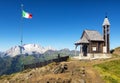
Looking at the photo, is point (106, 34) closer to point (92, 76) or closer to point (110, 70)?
point (110, 70)

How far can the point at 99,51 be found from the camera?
8062cm

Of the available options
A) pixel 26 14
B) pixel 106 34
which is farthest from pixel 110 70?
pixel 26 14

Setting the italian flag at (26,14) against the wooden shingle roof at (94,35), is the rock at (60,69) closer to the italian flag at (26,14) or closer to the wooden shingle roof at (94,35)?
the italian flag at (26,14)

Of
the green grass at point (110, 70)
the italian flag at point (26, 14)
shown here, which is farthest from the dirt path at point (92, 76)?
the italian flag at point (26, 14)

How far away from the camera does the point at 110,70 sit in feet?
192

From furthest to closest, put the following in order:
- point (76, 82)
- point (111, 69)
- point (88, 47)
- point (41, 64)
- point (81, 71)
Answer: point (88, 47)
point (41, 64)
point (111, 69)
point (81, 71)
point (76, 82)

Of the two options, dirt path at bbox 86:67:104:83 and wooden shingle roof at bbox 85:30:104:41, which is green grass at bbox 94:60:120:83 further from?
wooden shingle roof at bbox 85:30:104:41

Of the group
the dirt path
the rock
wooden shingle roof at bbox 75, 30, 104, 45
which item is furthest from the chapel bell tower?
the rock

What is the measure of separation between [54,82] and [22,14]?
66.5 feet

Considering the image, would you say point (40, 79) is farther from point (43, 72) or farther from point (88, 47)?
point (88, 47)

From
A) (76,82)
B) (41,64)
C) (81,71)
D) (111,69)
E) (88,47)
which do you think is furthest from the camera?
(88,47)

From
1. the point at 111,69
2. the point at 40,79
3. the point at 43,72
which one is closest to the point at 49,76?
the point at 40,79

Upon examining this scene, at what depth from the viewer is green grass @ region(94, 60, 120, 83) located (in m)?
51.7

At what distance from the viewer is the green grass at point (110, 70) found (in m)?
51.7
